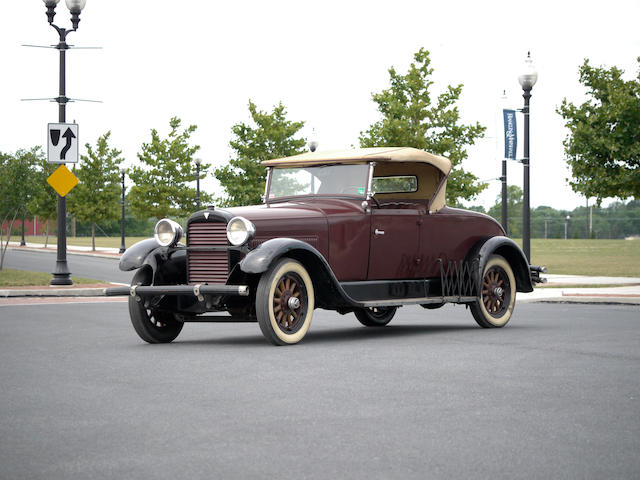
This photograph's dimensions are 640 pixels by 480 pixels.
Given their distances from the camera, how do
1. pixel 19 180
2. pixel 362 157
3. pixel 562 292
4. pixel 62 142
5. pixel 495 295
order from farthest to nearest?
pixel 19 180
pixel 62 142
pixel 562 292
pixel 495 295
pixel 362 157

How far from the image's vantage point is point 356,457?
520 centimetres

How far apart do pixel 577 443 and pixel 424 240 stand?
6.85 meters

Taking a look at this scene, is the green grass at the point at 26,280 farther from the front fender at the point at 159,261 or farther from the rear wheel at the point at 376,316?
the front fender at the point at 159,261

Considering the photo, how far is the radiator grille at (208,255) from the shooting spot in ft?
34.6

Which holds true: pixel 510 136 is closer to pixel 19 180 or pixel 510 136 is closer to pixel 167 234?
pixel 167 234

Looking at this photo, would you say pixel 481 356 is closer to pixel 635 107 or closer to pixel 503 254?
pixel 503 254

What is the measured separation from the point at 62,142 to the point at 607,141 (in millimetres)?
14107

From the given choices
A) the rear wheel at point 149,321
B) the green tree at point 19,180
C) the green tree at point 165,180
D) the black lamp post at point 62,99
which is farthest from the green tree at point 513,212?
the rear wheel at point 149,321

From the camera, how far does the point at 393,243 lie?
11859 millimetres

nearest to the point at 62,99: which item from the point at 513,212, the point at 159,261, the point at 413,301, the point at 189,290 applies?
the point at 159,261

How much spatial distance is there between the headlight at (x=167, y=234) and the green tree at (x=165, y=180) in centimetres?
4519

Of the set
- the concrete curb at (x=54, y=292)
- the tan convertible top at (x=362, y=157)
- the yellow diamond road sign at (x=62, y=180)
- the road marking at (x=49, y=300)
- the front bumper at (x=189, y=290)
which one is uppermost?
the yellow diamond road sign at (x=62, y=180)

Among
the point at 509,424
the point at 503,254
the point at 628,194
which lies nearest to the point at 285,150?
the point at 628,194

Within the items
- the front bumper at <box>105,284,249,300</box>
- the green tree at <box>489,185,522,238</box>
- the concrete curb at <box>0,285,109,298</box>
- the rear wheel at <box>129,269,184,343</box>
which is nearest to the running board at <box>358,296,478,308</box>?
the front bumper at <box>105,284,249,300</box>
